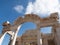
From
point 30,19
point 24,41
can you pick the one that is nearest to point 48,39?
point 24,41

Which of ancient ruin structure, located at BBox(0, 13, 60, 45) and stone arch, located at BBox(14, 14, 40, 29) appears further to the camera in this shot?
stone arch, located at BBox(14, 14, 40, 29)

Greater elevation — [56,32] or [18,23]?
[18,23]

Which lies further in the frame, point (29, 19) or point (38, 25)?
point (29, 19)

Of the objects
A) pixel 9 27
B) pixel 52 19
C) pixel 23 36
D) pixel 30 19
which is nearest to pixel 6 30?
pixel 9 27

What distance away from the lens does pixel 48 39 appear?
23438 mm

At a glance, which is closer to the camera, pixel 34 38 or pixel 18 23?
pixel 18 23

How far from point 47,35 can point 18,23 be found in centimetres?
820

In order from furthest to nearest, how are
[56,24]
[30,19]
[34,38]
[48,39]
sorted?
[34,38] → [48,39] → [30,19] → [56,24]

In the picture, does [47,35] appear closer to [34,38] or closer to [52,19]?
[34,38]

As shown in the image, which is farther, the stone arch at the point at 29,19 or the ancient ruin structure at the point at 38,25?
the stone arch at the point at 29,19

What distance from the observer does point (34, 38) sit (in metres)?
25.4

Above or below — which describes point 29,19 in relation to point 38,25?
above

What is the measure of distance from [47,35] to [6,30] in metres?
8.81

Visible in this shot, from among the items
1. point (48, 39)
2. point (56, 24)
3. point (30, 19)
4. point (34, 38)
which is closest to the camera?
point (56, 24)
